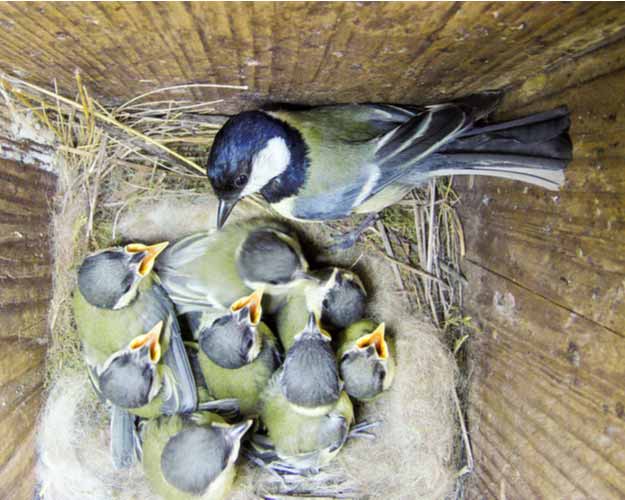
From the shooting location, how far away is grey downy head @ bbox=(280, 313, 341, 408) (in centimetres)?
150

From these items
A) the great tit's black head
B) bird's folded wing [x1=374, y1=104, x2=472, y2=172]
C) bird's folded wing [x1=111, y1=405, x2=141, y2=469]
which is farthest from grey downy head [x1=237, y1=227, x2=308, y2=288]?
bird's folded wing [x1=111, y1=405, x2=141, y2=469]

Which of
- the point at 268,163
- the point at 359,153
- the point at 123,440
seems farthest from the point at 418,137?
the point at 123,440

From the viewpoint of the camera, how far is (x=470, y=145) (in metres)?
1.34

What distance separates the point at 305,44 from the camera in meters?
1.04

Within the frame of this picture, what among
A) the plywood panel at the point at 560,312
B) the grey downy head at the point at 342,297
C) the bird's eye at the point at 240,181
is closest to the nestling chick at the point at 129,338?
the bird's eye at the point at 240,181

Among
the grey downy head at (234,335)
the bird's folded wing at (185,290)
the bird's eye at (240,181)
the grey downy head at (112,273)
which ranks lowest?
the grey downy head at (234,335)

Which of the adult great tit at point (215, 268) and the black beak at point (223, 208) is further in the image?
the adult great tit at point (215, 268)

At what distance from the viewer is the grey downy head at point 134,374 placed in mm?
1435

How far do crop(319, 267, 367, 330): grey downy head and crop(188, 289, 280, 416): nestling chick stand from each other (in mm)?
191

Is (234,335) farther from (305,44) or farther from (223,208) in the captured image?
(305,44)

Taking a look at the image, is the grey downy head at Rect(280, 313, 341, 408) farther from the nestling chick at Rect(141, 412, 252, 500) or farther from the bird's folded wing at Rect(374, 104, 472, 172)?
the bird's folded wing at Rect(374, 104, 472, 172)

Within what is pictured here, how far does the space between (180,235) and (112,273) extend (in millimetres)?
315

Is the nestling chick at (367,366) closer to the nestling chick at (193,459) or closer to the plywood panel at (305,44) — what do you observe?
the nestling chick at (193,459)

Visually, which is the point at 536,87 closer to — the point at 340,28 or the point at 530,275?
the point at 530,275
